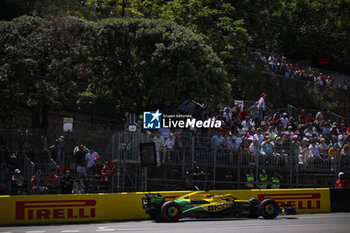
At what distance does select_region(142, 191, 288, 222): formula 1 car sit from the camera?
16891mm

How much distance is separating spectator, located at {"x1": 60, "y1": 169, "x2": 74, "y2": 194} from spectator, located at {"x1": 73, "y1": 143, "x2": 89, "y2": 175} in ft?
1.93

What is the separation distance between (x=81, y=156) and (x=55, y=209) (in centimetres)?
226

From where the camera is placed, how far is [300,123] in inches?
1118

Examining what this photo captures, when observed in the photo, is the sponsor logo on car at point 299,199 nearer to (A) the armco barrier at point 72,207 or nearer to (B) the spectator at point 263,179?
(A) the armco barrier at point 72,207

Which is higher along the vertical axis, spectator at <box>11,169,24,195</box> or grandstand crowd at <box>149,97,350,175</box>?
grandstand crowd at <box>149,97,350,175</box>

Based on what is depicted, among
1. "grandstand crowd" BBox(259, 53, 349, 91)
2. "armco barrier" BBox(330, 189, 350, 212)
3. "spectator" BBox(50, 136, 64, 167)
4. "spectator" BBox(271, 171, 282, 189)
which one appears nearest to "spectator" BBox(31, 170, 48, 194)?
"spectator" BBox(50, 136, 64, 167)

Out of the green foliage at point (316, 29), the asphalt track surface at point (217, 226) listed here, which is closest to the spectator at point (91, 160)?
the asphalt track surface at point (217, 226)

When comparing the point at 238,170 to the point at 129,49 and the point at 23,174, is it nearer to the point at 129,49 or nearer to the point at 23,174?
the point at 23,174

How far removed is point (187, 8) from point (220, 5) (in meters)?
3.13

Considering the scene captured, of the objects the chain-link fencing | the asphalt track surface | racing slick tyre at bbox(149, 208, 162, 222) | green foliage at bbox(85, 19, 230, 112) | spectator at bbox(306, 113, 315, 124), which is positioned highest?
green foliage at bbox(85, 19, 230, 112)

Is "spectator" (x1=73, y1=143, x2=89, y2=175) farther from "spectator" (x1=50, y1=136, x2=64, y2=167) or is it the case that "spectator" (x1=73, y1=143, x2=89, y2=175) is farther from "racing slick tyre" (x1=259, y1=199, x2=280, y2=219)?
"racing slick tyre" (x1=259, y1=199, x2=280, y2=219)

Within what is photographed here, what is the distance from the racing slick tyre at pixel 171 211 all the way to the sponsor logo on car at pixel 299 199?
4.06 meters

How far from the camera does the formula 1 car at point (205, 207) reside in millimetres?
16891

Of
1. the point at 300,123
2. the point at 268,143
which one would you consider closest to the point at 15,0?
the point at 300,123
